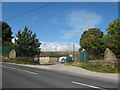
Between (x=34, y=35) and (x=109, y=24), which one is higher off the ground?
(x=109, y=24)

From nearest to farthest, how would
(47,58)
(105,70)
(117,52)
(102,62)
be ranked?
(105,70) < (102,62) < (117,52) < (47,58)

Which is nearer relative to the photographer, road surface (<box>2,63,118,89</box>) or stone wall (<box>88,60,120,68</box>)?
road surface (<box>2,63,118,89</box>)

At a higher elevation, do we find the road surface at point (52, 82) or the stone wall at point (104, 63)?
the stone wall at point (104, 63)

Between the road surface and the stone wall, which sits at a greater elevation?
the stone wall

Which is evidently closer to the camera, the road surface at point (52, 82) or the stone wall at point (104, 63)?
the road surface at point (52, 82)

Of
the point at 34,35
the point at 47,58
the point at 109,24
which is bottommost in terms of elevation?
the point at 47,58

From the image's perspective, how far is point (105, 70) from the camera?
1911cm

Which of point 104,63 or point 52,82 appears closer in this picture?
point 52,82

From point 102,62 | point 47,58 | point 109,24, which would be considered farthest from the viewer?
point 47,58

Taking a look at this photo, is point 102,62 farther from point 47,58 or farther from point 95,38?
point 47,58

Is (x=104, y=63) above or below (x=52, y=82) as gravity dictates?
above

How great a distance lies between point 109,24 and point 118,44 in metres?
21.5

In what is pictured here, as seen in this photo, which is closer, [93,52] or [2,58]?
[93,52]

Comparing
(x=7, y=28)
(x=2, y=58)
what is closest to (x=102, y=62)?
(x=2, y=58)
